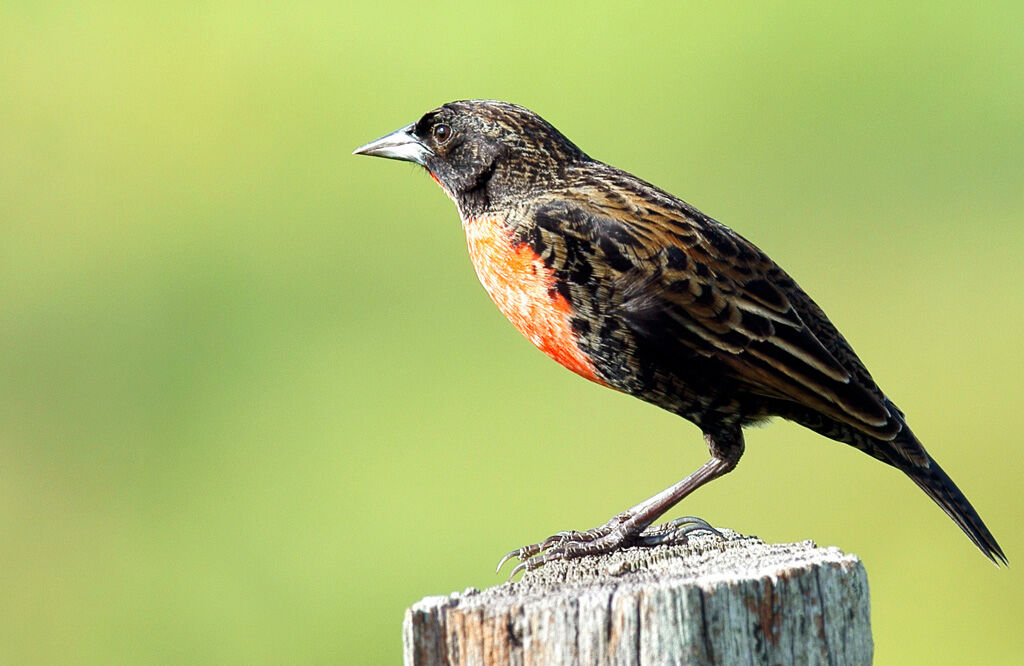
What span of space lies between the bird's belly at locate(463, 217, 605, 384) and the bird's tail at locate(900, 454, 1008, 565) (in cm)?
123

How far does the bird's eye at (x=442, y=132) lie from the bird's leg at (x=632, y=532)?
1.68 metres

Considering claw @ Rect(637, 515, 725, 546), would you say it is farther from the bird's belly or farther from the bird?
the bird's belly

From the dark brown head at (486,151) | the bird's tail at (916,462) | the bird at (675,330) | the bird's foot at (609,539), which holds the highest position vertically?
the dark brown head at (486,151)

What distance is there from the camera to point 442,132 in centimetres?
618

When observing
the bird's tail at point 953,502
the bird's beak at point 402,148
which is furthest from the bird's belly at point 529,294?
the bird's tail at point 953,502

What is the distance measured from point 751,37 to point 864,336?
18.1 feet

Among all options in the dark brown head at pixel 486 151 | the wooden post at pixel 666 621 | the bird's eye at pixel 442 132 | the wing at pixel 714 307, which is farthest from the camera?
the bird's eye at pixel 442 132

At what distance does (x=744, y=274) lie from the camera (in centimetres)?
538

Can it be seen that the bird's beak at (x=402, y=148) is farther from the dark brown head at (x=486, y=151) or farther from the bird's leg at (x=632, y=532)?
the bird's leg at (x=632, y=532)

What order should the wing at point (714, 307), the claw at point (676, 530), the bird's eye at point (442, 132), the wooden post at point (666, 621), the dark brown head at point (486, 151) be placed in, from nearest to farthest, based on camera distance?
the wooden post at point (666, 621)
the wing at point (714, 307)
the claw at point (676, 530)
the dark brown head at point (486, 151)
the bird's eye at point (442, 132)

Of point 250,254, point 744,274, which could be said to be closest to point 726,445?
point 744,274

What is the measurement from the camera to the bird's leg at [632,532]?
5.32m

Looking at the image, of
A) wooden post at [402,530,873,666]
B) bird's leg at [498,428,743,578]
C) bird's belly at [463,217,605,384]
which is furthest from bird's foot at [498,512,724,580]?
wooden post at [402,530,873,666]

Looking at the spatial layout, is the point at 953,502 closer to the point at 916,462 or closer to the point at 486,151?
the point at 916,462
